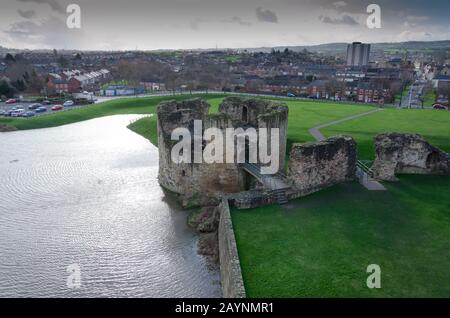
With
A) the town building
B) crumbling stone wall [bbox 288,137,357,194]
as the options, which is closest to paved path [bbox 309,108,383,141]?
crumbling stone wall [bbox 288,137,357,194]

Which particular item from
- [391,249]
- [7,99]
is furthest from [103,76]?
[391,249]

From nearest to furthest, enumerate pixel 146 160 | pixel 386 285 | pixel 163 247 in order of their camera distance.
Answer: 1. pixel 386 285
2. pixel 163 247
3. pixel 146 160

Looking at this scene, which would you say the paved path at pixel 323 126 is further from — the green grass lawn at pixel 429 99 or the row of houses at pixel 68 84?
the row of houses at pixel 68 84

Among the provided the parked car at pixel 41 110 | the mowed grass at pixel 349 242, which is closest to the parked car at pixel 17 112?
the parked car at pixel 41 110

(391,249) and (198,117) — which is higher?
(198,117)

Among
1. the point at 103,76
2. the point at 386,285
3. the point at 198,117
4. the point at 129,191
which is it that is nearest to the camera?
the point at 386,285

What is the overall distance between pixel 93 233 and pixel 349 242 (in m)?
13.3

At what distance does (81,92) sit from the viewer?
81125 millimetres

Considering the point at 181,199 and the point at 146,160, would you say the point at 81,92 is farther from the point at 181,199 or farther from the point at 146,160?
the point at 181,199

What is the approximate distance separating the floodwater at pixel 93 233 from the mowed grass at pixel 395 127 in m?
16.7

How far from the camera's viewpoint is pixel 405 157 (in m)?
22.0

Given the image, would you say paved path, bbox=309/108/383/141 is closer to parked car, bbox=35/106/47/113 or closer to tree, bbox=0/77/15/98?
parked car, bbox=35/106/47/113
